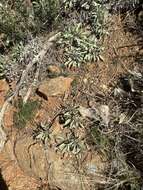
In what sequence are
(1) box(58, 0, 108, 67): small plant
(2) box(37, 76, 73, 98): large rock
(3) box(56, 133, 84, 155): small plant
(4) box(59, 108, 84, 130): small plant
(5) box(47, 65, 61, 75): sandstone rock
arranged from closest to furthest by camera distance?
(3) box(56, 133, 84, 155): small plant
(4) box(59, 108, 84, 130): small plant
(2) box(37, 76, 73, 98): large rock
(1) box(58, 0, 108, 67): small plant
(5) box(47, 65, 61, 75): sandstone rock

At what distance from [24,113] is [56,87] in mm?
581

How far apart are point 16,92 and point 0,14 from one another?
1247 millimetres

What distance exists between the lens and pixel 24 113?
6.23 m

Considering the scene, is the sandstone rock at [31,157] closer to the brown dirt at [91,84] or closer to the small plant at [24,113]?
the brown dirt at [91,84]

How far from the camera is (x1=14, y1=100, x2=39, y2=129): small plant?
6.20 meters

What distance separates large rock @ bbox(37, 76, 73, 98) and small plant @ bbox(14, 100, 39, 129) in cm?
22

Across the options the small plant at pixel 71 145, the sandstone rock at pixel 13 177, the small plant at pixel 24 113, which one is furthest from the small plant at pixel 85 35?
the sandstone rock at pixel 13 177

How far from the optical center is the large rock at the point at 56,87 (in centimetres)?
612

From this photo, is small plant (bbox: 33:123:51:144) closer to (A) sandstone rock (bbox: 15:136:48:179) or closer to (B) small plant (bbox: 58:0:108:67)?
(A) sandstone rock (bbox: 15:136:48:179)

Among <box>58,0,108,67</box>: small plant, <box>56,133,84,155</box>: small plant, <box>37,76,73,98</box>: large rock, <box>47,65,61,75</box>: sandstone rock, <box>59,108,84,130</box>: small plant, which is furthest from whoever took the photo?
<box>47,65,61,75</box>: sandstone rock

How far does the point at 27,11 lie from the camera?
674 cm

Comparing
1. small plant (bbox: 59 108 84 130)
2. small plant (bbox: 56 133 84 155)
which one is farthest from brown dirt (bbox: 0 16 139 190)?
small plant (bbox: 56 133 84 155)

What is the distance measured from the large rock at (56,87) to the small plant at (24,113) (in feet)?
0.71

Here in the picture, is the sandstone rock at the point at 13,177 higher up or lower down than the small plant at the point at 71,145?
lower down
